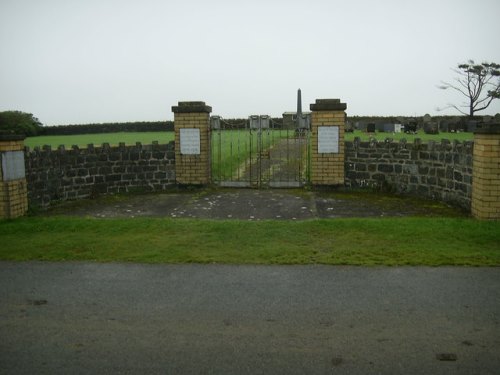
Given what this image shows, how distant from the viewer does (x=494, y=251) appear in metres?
6.46

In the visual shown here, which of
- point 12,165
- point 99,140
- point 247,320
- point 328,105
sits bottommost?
point 247,320

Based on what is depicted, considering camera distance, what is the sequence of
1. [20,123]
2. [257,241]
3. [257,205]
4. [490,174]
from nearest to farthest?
[257,241] → [490,174] → [257,205] → [20,123]

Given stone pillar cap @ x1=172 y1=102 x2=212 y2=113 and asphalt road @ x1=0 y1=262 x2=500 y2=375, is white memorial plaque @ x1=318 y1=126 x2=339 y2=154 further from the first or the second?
asphalt road @ x1=0 y1=262 x2=500 y2=375

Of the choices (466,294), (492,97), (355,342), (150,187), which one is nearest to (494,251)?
(466,294)

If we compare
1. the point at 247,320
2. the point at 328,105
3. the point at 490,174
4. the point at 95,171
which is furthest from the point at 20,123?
the point at 247,320

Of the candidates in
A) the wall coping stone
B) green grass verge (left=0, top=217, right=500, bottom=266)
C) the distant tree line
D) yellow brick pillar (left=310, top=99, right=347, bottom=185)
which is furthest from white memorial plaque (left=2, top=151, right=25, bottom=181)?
the distant tree line

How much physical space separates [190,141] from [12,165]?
463 cm

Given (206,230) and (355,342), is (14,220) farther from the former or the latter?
(355,342)

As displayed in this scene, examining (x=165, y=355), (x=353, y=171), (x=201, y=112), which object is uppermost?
(x=201, y=112)

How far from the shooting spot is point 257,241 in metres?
7.18

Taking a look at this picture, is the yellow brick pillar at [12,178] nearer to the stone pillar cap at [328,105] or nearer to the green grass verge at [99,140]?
the stone pillar cap at [328,105]

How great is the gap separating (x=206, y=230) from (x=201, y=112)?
18.0 feet

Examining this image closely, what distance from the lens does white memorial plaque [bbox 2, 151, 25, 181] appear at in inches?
356

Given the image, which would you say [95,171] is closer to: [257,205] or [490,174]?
[257,205]
